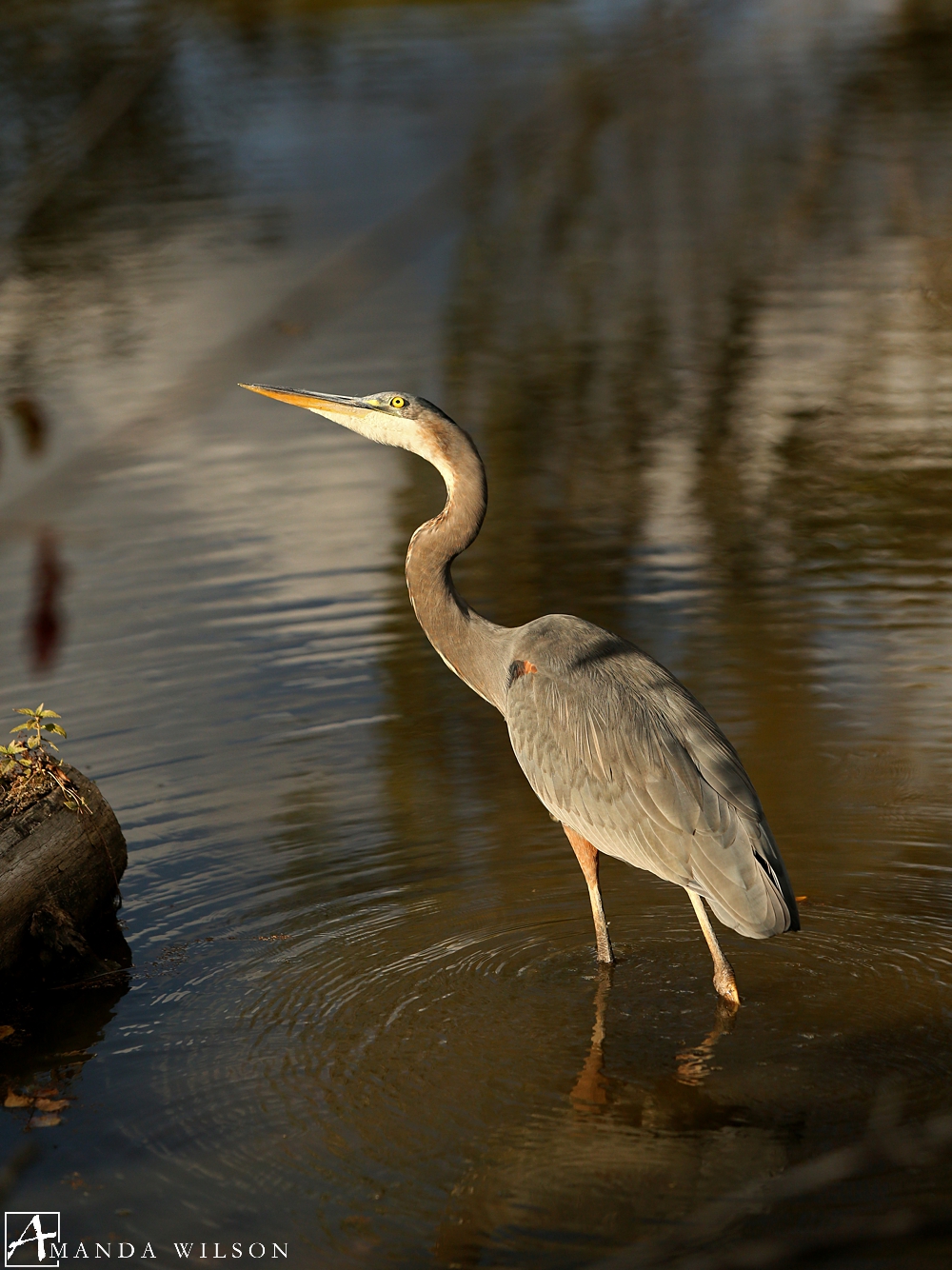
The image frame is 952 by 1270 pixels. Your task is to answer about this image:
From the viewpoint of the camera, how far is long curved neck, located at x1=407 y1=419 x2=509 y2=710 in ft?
19.2

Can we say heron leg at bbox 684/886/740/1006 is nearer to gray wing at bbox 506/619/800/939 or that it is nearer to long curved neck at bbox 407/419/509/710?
gray wing at bbox 506/619/800/939

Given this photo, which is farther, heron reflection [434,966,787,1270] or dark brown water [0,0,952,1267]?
heron reflection [434,966,787,1270]

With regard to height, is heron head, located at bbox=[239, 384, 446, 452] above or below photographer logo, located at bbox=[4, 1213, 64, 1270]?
above

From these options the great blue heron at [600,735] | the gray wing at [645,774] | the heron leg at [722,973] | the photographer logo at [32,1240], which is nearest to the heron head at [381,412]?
the great blue heron at [600,735]

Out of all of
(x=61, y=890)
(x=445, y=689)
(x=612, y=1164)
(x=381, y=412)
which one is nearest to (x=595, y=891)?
(x=612, y=1164)

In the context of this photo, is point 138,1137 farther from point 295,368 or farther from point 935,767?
point 295,368

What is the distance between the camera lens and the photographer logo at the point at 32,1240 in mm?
3930

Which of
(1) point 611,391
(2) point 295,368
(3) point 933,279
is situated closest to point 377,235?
(1) point 611,391

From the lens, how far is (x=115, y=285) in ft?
62.9

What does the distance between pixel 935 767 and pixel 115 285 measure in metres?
15.0

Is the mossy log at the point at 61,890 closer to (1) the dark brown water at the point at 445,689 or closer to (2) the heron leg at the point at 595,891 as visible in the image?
(1) the dark brown water at the point at 445,689

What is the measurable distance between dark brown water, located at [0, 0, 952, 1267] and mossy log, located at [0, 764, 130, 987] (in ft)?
0.55

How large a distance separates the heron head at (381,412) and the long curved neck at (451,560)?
0.21 feet

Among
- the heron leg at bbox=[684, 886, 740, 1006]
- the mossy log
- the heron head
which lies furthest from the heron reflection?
the heron head
